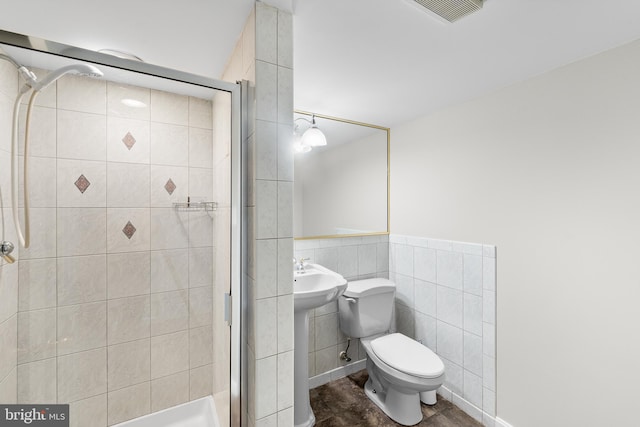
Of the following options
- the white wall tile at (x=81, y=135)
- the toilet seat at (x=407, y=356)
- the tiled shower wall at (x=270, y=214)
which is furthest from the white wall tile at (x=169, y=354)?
the toilet seat at (x=407, y=356)

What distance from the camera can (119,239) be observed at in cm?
127

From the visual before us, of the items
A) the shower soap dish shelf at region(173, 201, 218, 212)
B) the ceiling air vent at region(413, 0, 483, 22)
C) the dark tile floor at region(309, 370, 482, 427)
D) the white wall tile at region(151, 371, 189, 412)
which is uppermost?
the ceiling air vent at region(413, 0, 483, 22)

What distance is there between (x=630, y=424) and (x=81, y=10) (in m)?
3.04

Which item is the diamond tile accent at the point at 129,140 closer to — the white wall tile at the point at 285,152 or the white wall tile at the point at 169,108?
the white wall tile at the point at 169,108

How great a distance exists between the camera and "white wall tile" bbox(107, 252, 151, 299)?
4.16 feet

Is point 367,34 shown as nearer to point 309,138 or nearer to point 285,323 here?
point 309,138

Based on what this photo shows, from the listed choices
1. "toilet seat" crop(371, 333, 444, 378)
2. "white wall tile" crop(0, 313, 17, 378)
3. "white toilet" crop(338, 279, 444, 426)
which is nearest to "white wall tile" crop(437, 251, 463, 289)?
"white toilet" crop(338, 279, 444, 426)

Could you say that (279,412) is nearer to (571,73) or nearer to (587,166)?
(587,166)

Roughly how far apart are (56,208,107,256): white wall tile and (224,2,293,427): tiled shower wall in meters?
0.67

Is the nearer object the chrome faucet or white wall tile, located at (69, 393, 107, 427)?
white wall tile, located at (69, 393, 107, 427)

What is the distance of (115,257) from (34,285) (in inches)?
11.0

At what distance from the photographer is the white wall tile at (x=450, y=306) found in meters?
2.04

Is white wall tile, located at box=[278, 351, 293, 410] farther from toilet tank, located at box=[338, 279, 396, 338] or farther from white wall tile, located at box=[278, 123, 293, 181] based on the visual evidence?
toilet tank, located at box=[338, 279, 396, 338]

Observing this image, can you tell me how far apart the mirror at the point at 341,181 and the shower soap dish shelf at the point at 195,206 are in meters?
0.85
